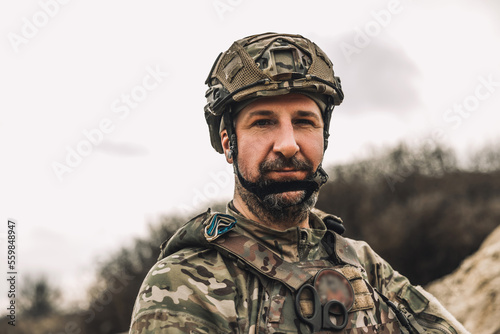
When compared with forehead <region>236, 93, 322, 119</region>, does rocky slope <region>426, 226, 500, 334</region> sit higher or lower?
lower

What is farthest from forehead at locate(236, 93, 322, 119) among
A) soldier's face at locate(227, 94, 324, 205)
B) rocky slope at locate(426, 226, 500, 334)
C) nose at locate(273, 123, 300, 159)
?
rocky slope at locate(426, 226, 500, 334)

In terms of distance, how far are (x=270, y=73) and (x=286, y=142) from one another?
17.8 inches

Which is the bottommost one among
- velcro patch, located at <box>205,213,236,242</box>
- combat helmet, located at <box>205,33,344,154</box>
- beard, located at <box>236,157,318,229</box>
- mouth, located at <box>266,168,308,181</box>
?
velcro patch, located at <box>205,213,236,242</box>

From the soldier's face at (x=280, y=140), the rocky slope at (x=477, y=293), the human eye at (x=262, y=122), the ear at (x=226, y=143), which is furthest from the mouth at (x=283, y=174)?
the rocky slope at (x=477, y=293)

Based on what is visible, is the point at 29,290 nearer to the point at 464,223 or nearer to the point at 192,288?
the point at 464,223

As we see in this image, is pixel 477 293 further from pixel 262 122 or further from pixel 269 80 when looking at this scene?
pixel 269 80

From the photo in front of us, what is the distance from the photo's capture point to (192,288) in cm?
261

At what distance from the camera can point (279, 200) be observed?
9.79 feet

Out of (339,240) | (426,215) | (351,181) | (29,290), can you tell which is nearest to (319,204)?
(351,181)

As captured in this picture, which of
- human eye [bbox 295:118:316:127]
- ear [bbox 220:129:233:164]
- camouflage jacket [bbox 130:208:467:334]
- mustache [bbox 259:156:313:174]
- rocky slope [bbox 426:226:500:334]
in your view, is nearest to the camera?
camouflage jacket [bbox 130:208:467:334]

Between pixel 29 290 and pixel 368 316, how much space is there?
31.6m

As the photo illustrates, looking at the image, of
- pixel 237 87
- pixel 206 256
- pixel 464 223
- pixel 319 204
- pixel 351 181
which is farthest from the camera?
pixel 351 181

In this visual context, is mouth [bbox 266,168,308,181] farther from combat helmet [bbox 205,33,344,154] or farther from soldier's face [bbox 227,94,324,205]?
combat helmet [bbox 205,33,344,154]

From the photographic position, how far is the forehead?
3006mm
